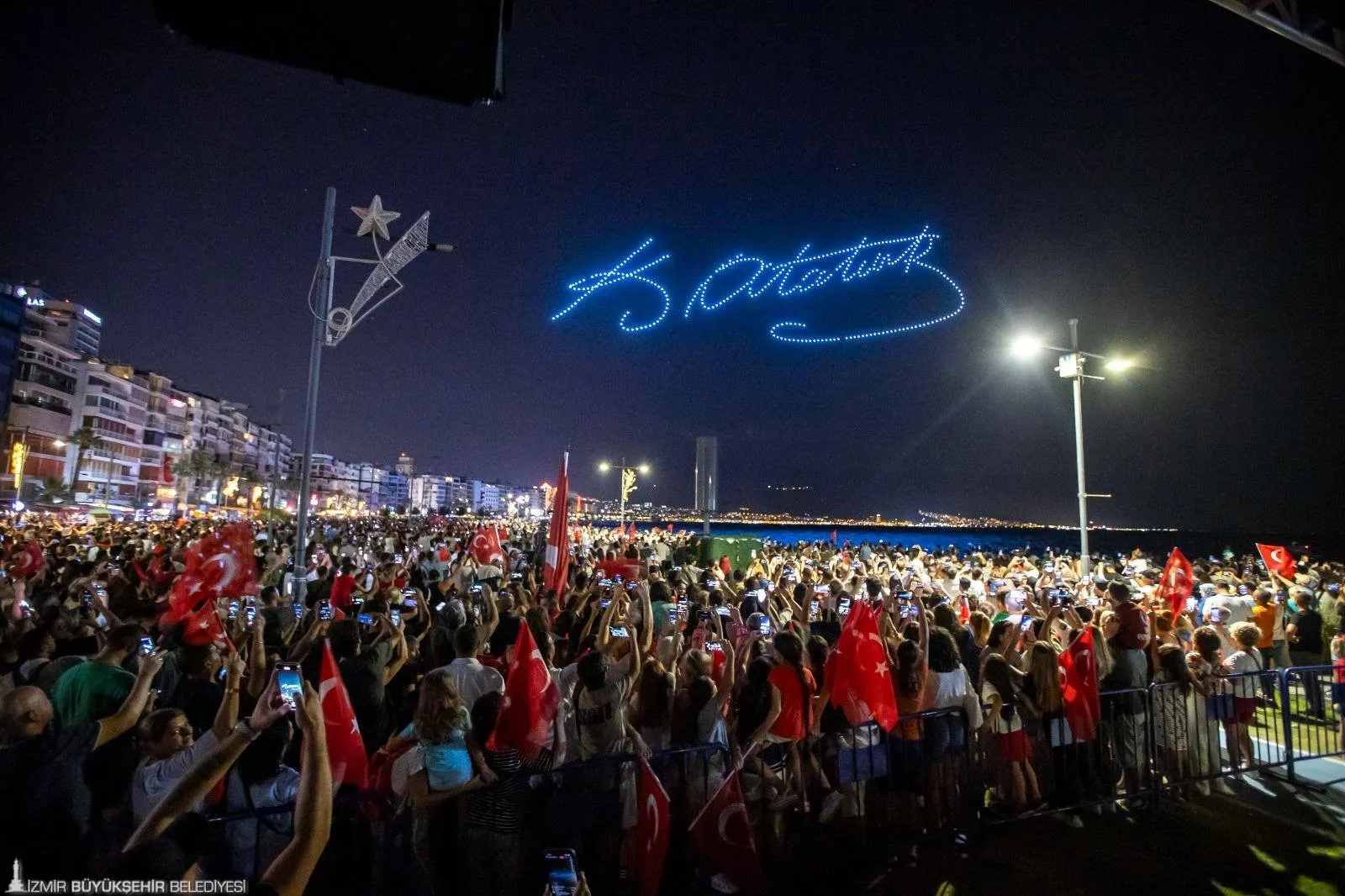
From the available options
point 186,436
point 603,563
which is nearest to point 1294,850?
point 603,563

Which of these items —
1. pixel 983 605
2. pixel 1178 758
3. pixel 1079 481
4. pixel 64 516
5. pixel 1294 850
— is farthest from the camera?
pixel 64 516

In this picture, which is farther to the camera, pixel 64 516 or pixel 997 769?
pixel 64 516

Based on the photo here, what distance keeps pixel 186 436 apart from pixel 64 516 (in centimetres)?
5696

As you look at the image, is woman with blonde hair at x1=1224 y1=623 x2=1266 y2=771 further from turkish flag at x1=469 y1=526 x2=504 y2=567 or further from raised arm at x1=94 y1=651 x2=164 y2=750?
turkish flag at x1=469 y1=526 x2=504 y2=567

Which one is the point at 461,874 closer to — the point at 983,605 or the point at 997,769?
the point at 997,769

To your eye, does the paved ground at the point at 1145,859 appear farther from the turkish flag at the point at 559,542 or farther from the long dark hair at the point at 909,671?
the turkish flag at the point at 559,542

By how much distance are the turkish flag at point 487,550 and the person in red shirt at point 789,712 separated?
970 centimetres

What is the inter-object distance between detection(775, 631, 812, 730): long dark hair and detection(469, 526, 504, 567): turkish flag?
975 centimetres

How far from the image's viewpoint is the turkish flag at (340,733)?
13.9ft

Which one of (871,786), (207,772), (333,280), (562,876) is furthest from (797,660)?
(333,280)

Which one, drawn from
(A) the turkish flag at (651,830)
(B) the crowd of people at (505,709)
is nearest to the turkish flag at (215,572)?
(B) the crowd of people at (505,709)

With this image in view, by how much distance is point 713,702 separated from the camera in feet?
16.2

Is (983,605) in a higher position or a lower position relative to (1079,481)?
lower

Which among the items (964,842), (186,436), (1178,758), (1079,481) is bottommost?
(964,842)
